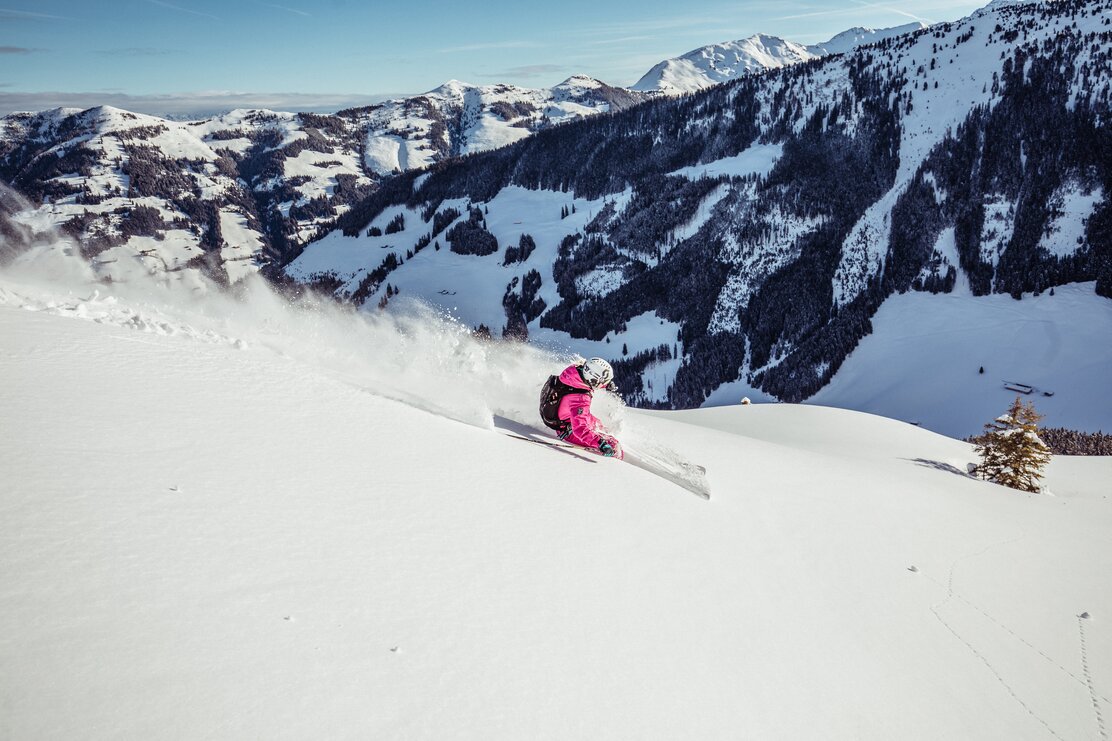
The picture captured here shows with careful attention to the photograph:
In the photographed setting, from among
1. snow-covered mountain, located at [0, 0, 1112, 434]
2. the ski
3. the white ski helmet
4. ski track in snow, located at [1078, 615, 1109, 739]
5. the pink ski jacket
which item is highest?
snow-covered mountain, located at [0, 0, 1112, 434]

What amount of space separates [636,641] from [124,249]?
24915cm

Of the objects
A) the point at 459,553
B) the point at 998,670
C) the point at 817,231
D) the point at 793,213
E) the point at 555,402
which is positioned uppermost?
the point at 793,213

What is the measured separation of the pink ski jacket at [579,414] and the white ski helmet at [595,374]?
86 mm

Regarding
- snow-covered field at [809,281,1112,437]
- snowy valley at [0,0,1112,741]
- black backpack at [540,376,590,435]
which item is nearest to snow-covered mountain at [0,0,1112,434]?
snow-covered field at [809,281,1112,437]

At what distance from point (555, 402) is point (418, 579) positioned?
5312mm

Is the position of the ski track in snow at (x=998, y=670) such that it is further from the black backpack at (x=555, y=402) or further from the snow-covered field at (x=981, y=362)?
the snow-covered field at (x=981, y=362)

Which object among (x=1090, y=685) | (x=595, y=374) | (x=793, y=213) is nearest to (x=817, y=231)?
(x=793, y=213)

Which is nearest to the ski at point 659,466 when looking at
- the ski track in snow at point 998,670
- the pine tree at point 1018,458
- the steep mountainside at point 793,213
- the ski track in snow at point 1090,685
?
the ski track in snow at point 998,670

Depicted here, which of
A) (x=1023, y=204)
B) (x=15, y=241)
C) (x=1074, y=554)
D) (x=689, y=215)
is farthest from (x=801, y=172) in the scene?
(x=15, y=241)

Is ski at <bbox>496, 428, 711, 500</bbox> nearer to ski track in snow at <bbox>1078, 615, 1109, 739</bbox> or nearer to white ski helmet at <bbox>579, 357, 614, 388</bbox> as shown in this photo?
white ski helmet at <bbox>579, 357, 614, 388</bbox>

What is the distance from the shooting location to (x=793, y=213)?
100062 millimetres

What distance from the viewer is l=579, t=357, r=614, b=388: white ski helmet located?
29.9 feet

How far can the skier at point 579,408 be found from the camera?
8992 millimetres

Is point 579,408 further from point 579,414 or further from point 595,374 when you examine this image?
point 595,374
